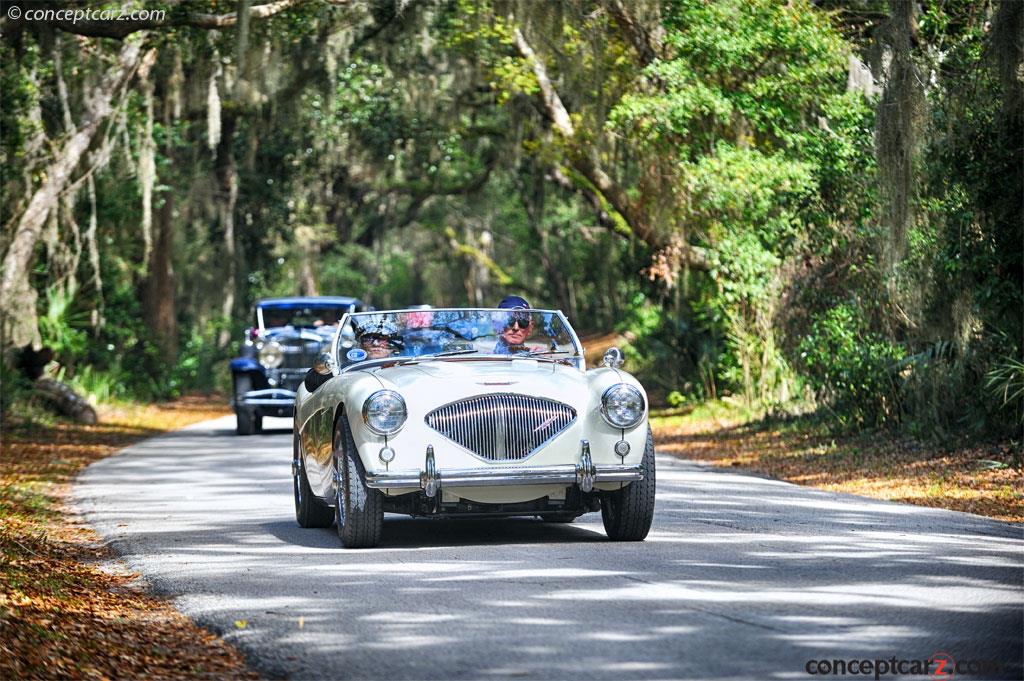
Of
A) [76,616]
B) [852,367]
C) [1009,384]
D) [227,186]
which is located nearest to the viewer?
[76,616]

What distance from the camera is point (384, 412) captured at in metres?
9.16

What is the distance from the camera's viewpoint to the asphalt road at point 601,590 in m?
6.06

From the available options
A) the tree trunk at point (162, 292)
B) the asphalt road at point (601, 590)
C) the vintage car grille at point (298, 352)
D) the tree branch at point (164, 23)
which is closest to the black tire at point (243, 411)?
the vintage car grille at point (298, 352)

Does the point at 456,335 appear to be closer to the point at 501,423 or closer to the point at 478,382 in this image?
the point at 478,382

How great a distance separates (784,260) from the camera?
21.5m

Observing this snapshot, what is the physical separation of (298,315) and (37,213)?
4154mm

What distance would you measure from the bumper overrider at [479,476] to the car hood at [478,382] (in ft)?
1.18

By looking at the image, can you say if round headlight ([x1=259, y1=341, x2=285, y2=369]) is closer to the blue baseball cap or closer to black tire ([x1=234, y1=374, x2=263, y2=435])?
black tire ([x1=234, y1=374, x2=263, y2=435])

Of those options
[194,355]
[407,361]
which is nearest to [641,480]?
[407,361]

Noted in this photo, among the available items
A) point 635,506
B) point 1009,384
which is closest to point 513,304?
point 635,506

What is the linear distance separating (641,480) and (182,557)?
290cm

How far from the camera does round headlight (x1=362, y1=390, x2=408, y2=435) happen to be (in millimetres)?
9117

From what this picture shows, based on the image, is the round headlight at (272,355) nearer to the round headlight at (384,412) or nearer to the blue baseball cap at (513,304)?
the blue baseball cap at (513,304)

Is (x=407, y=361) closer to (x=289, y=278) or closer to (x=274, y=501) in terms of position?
(x=274, y=501)
